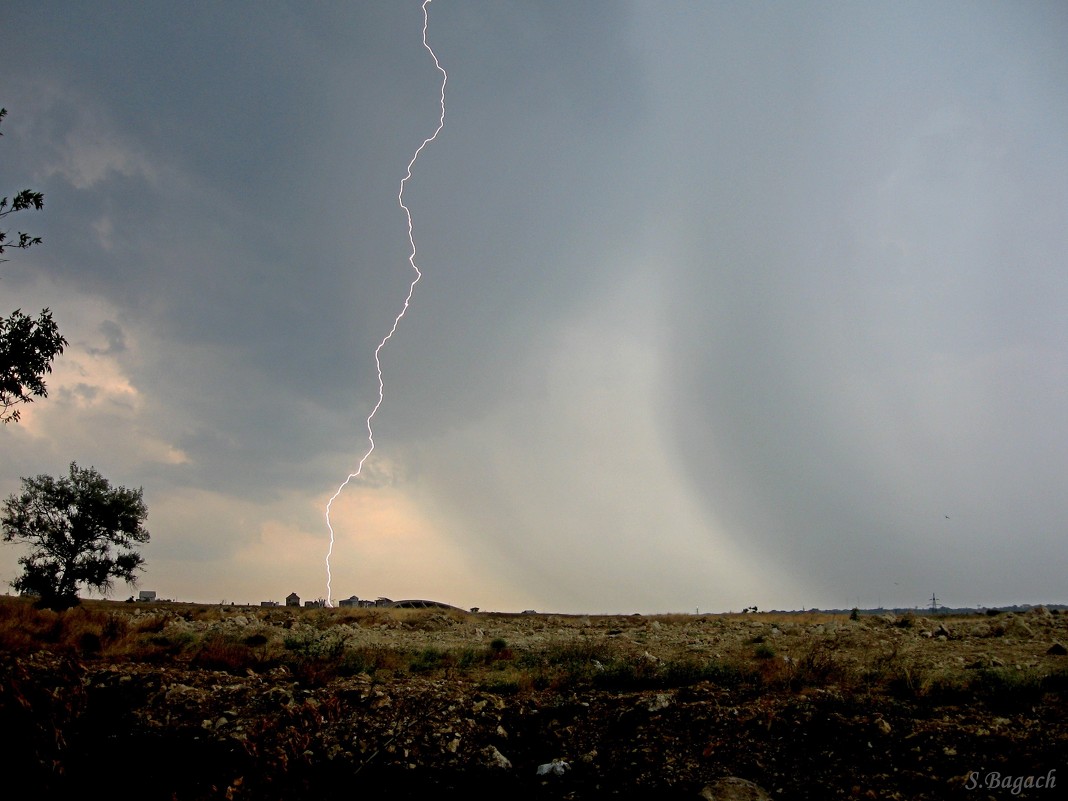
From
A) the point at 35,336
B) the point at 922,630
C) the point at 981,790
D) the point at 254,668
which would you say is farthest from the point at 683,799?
the point at 35,336

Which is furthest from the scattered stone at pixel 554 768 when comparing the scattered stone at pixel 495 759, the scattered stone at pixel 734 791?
the scattered stone at pixel 734 791

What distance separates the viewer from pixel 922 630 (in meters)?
17.1

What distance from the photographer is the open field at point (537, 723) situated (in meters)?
7.43

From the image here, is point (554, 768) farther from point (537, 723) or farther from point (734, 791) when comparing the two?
point (734, 791)

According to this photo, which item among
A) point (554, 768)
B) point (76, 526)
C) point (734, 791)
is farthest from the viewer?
point (76, 526)

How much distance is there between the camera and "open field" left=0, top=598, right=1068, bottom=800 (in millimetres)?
7434

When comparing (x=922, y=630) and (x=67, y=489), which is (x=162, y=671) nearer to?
(x=922, y=630)

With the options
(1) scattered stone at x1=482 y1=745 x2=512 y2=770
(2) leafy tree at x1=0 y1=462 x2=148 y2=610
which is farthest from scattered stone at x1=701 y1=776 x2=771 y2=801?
(2) leafy tree at x1=0 y1=462 x2=148 y2=610

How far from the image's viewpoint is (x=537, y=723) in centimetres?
975

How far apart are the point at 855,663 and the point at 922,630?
693 centimetres

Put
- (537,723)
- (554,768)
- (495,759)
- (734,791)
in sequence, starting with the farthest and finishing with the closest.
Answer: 1. (537,723)
2. (495,759)
3. (554,768)
4. (734,791)

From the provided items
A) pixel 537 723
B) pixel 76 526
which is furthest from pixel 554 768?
pixel 76 526

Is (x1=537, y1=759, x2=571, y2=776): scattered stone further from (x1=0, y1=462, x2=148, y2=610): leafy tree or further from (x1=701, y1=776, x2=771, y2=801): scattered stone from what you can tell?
(x1=0, y1=462, x2=148, y2=610): leafy tree

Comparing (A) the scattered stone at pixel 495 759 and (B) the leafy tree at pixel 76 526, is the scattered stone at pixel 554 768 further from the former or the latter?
(B) the leafy tree at pixel 76 526
